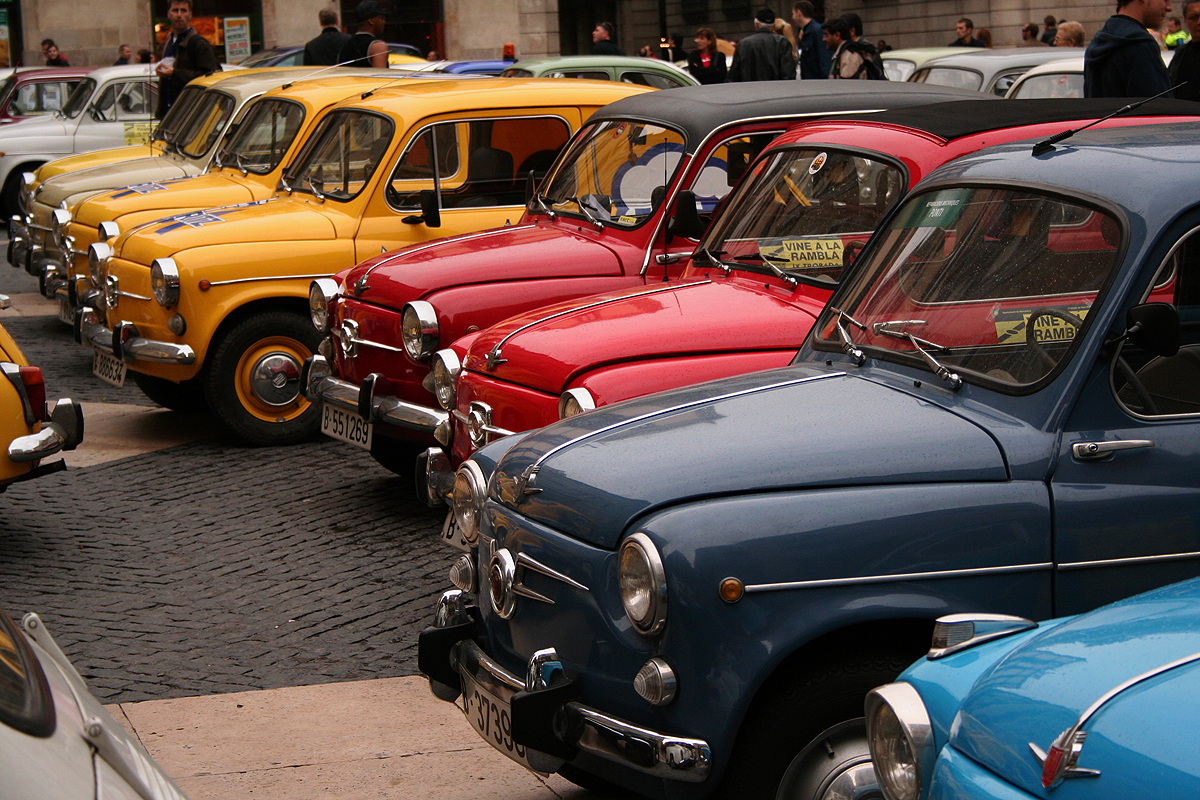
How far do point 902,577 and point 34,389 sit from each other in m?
4.49

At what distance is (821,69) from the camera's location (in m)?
14.5

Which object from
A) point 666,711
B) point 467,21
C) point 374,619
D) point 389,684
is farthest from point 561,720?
point 467,21

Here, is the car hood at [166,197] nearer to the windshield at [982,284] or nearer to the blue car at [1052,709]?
the windshield at [982,284]

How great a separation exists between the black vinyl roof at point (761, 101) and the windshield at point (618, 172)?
0.09 m

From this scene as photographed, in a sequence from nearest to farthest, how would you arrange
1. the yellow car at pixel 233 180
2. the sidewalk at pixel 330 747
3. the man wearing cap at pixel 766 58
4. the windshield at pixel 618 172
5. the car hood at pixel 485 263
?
the sidewalk at pixel 330 747 < the car hood at pixel 485 263 < the windshield at pixel 618 172 < the yellow car at pixel 233 180 < the man wearing cap at pixel 766 58

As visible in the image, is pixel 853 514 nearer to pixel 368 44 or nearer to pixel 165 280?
pixel 165 280

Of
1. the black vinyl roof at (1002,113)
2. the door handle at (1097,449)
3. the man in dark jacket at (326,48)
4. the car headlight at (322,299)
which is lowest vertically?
the car headlight at (322,299)

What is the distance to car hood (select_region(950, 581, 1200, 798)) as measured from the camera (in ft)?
6.21

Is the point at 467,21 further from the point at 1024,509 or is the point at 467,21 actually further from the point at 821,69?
the point at 1024,509

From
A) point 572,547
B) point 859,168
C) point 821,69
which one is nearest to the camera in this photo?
point 572,547

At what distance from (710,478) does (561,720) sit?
0.65 m

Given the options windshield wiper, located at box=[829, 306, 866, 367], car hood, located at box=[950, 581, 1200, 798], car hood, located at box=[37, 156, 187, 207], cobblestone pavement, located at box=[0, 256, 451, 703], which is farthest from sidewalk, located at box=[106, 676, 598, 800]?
car hood, located at box=[37, 156, 187, 207]

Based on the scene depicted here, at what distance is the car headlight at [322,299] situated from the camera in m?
7.38

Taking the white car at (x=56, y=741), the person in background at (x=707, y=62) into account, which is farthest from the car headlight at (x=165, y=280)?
the person in background at (x=707, y=62)
